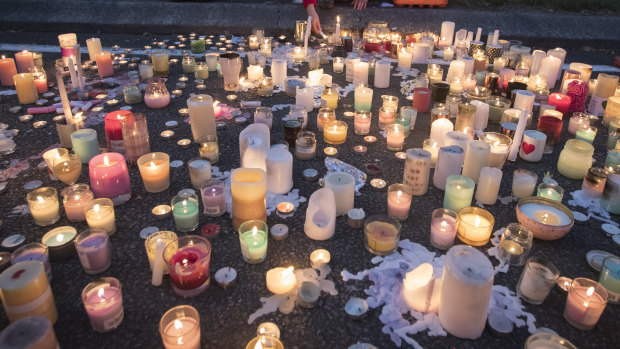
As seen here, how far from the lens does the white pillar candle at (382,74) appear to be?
209 inches

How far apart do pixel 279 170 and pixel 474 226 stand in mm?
1430

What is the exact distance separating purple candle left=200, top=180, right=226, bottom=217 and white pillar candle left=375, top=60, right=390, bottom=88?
3.11 meters

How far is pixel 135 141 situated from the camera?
3.54m

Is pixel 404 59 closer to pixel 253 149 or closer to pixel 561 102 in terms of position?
pixel 561 102

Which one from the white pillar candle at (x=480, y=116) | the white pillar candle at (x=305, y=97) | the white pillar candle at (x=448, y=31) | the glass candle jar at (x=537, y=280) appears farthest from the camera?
the white pillar candle at (x=448, y=31)

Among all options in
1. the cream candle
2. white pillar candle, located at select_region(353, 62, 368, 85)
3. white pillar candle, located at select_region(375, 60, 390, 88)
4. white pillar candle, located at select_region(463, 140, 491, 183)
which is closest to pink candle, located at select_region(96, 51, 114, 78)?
white pillar candle, located at select_region(353, 62, 368, 85)

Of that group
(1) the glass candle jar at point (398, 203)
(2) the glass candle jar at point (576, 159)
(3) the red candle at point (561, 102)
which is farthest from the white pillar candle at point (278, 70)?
(2) the glass candle jar at point (576, 159)

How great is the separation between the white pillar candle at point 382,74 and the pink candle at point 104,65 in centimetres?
358

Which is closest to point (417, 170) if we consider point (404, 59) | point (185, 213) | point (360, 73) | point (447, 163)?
point (447, 163)

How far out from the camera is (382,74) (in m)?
5.36

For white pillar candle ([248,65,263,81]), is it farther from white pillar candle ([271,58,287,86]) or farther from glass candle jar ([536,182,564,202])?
glass candle jar ([536,182,564,202])

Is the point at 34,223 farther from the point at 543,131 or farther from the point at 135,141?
the point at 543,131

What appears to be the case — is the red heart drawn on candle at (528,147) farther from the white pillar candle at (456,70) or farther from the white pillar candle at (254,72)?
the white pillar candle at (254,72)

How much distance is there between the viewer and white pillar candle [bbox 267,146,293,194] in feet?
10.2
